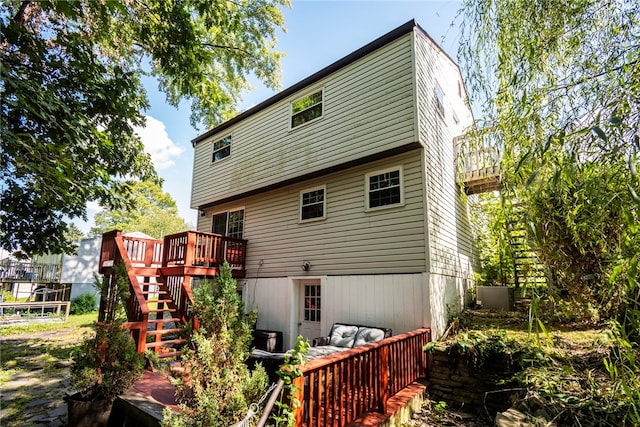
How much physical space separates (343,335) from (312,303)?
181cm

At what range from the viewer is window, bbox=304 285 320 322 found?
7594mm

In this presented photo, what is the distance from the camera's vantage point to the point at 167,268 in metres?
7.91

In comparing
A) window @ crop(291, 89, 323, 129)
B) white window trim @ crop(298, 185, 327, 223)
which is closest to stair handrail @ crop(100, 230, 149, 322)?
white window trim @ crop(298, 185, 327, 223)

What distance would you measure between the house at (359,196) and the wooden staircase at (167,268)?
41.3 inches

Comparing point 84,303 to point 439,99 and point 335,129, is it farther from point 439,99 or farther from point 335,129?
point 439,99

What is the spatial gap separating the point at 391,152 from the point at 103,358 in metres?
6.14

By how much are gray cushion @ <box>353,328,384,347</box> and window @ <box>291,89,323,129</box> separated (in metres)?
5.49

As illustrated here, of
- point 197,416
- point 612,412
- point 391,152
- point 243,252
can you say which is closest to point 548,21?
point 391,152

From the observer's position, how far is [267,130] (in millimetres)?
9312

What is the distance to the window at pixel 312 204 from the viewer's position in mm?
7905

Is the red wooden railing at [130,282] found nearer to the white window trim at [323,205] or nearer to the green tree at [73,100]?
the green tree at [73,100]

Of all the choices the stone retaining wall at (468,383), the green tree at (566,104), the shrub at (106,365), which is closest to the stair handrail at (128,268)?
the shrub at (106,365)

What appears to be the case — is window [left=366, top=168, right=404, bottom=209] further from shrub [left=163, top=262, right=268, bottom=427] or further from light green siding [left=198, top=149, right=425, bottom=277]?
shrub [left=163, top=262, right=268, bottom=427]

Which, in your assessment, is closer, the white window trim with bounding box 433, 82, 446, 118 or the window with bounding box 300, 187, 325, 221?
the white window trim with bounding box 433, 82, 446, 118
